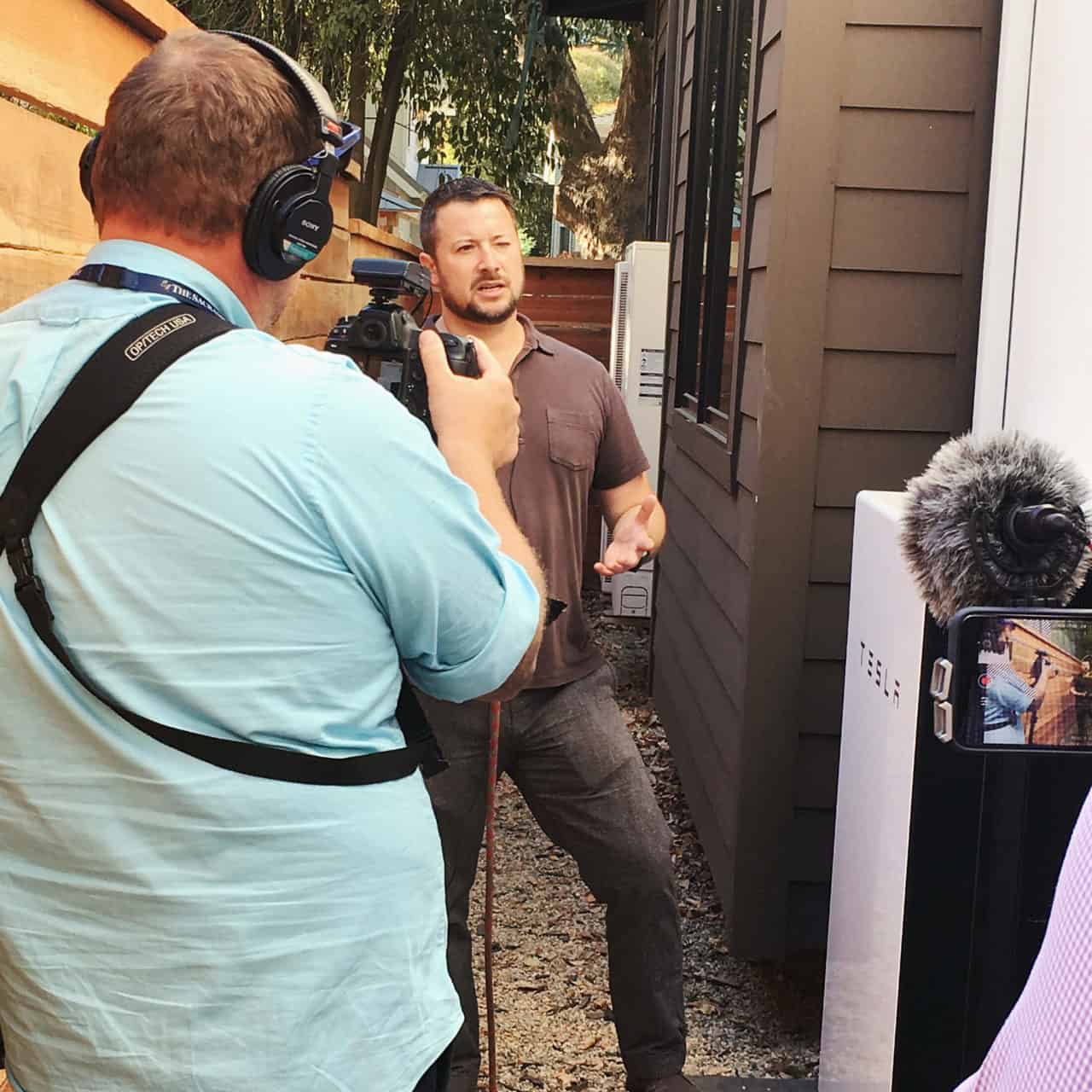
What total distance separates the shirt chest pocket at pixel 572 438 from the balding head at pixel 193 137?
1658mm

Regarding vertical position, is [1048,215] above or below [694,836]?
above

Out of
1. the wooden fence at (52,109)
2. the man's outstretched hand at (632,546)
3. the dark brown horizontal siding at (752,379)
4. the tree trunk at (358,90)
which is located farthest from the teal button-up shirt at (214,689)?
the tree trunk at (358,90)

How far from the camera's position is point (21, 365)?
119 cm

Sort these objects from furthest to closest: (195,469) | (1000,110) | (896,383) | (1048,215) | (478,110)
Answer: (478,110) → (896,383) → (1000,110) → (1048,215) → (195,469)

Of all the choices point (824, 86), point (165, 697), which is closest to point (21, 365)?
point (165, 697)

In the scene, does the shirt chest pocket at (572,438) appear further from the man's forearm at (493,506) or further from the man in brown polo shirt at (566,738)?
the man's forearm at (493,506)

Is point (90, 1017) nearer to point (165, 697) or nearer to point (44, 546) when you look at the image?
point (165, 697)

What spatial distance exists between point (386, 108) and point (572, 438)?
888cm

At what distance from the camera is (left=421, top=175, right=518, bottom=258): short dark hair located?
10.2 feet

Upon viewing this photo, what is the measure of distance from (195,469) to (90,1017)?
52 centimetres

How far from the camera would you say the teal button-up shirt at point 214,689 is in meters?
1.18

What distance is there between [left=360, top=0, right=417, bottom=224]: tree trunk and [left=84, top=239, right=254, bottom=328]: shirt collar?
10052 millimetres

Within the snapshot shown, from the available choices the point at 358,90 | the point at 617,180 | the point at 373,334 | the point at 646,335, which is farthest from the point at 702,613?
the point at 617,180

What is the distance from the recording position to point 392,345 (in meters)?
1.76
